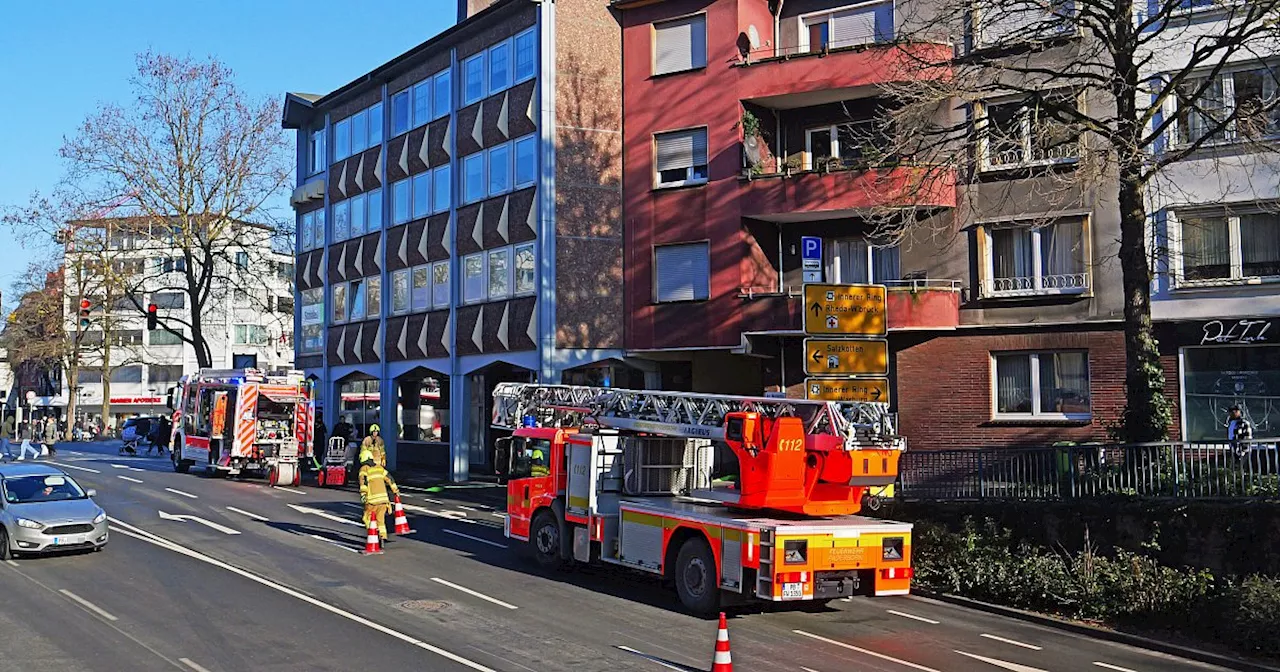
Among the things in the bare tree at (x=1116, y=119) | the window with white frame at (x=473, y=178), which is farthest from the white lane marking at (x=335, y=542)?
the window with white frame at (x=473, y=178)

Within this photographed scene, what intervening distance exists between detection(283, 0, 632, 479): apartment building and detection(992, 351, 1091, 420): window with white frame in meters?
10.6

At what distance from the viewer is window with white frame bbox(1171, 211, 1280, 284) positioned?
2423 cm

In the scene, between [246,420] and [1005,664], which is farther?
[246,420]

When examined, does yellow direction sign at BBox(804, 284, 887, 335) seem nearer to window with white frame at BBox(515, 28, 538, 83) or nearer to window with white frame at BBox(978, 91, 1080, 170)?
window with white frame at BBox(978, 91, 1080, 170)

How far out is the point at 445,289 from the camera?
125ft

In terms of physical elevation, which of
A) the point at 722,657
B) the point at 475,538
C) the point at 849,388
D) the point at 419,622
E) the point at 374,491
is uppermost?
the point at 849,388

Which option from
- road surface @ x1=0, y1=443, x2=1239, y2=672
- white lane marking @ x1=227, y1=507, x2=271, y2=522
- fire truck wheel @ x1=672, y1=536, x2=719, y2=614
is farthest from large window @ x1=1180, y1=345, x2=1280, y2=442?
white lane marking @ x1=227, y1=507, x2=271, y2=522

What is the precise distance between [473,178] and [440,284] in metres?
3.83

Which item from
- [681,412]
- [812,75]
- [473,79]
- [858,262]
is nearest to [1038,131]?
[681,412]

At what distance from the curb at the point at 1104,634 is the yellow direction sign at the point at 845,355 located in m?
3.82

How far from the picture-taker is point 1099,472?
17516 mm

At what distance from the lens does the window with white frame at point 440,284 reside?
38062mm

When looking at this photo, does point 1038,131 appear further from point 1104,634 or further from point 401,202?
point 401,202

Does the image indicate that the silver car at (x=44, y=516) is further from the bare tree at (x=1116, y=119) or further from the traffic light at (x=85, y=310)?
the traffic light at (x=85, y=310)
